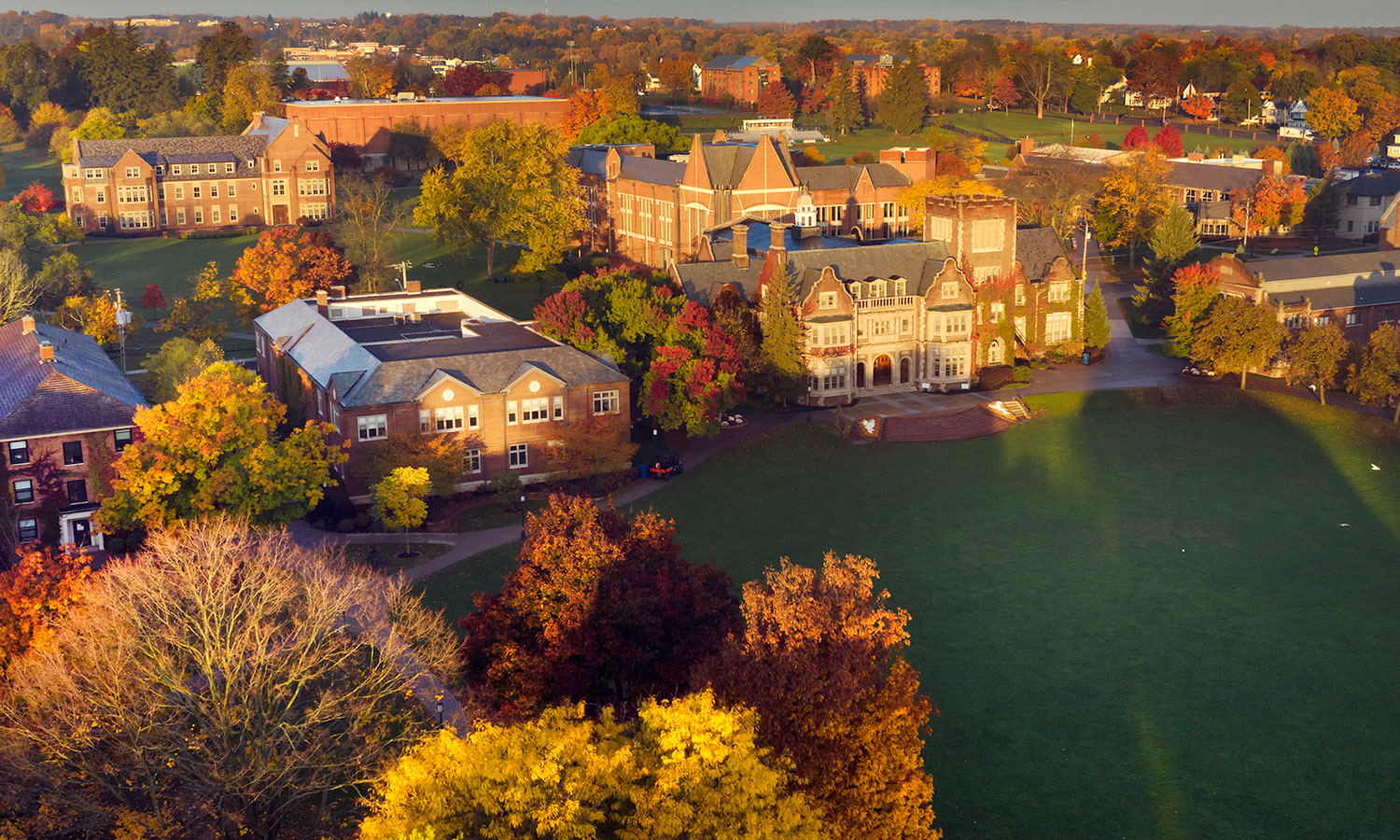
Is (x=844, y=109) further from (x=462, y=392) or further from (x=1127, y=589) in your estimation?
(x=1127, y=589)

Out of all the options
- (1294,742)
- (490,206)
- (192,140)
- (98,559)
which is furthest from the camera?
(192,140)

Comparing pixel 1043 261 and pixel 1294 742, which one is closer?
pixel 1294 742

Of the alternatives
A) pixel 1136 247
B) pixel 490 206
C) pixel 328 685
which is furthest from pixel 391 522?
pixel 1136 247

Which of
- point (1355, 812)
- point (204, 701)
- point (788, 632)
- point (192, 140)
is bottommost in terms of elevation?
point (1355, 812)

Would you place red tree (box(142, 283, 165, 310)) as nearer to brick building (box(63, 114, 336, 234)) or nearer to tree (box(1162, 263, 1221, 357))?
brick building (box(63, 114, 336, 234))

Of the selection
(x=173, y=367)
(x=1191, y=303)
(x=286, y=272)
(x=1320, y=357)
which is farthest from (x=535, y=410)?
(x=1320, y=357)

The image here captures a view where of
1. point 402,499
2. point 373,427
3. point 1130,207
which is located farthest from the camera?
point 1130,207

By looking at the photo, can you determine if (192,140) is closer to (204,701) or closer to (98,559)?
(98,559)
